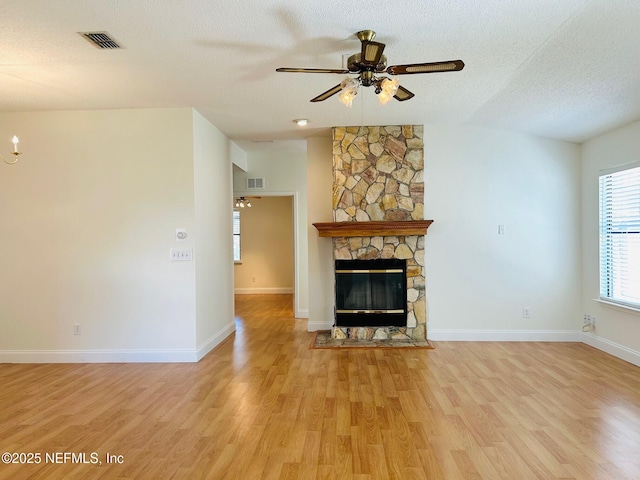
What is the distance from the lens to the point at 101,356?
421 cm

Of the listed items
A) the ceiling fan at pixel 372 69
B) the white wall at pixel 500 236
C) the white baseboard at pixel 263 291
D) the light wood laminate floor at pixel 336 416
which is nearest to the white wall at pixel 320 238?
the light wood laminate floor at pixel 336 416

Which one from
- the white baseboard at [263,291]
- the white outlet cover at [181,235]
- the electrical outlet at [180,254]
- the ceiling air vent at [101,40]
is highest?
the ceiling air vent at [101,40]

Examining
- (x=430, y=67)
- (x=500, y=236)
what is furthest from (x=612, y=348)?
(x=430, y=67)

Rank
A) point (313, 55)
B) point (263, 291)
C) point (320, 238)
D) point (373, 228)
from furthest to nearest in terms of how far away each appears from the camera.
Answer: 1. point (263, 291)
2. point (320, 238)
3. point (373, 228)
4. point (313, 55)

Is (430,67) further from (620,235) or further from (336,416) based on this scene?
(620,235)

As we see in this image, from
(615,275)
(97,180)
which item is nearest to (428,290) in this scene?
(615,275)

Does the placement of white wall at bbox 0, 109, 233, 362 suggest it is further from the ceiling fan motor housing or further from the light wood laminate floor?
the ceiling fan motor housing

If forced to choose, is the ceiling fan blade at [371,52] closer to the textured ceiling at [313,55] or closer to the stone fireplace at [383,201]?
the textured ceiling at [313,55]

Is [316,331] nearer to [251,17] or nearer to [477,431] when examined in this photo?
[477,431]

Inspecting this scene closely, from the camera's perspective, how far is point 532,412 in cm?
288

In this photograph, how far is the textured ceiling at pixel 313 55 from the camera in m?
2.37

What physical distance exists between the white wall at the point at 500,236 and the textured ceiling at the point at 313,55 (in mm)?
595

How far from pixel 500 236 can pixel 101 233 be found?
15.2 ft

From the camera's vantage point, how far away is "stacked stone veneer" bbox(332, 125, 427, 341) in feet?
16.3
